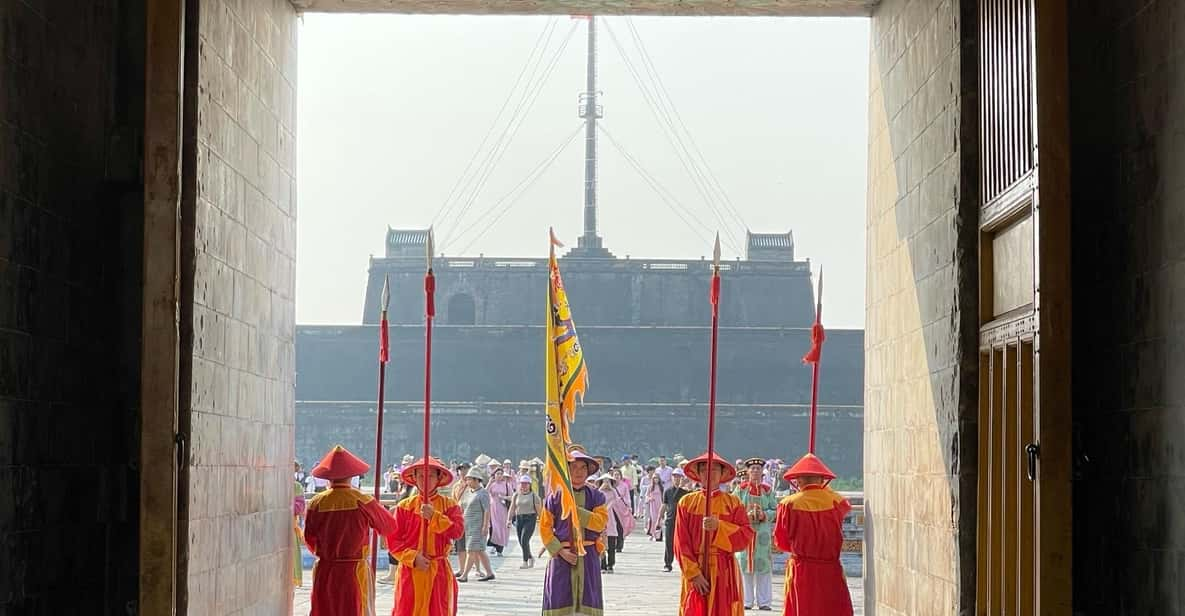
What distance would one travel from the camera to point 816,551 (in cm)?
1076

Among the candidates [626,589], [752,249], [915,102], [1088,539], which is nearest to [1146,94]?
[1088,539]

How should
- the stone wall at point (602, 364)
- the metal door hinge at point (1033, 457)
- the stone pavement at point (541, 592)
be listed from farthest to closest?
1. the stone wall at point (602, 364)
2. the stone pavement at point (541, 592)
3. the metal door hinge at point (1033, 457)

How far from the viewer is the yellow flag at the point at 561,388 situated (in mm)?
11375

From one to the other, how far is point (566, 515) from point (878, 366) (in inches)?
97.3

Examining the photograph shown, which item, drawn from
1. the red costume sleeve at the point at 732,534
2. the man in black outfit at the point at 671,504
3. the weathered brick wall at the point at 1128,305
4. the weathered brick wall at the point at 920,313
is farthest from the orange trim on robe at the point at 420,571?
the man in black outfit at the point at 671,504

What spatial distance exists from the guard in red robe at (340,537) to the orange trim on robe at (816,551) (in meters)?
2.82

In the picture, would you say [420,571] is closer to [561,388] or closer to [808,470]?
[561,388]

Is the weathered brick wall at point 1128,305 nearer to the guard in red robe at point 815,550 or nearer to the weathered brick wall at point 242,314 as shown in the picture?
the guard in red robe at point 815,550

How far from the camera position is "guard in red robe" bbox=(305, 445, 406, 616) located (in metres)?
10.7

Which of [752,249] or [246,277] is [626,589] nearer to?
[246,277]

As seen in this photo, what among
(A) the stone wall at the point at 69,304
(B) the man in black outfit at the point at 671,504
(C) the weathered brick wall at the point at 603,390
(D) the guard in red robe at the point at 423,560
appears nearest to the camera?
(A) the stone wall at the point at 69,304

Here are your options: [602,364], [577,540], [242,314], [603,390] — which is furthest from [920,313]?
[602,364]

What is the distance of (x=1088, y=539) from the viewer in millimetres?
7371

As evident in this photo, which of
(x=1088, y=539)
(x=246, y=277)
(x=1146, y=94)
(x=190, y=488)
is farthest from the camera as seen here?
(x=246, y=277)
